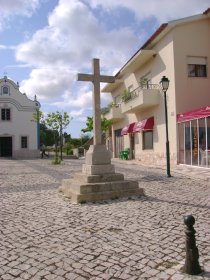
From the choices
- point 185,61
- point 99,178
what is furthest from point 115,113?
point 99,178

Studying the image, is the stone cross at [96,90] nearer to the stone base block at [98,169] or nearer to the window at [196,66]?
the stone base block at [98,169]

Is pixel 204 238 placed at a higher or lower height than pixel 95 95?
lower

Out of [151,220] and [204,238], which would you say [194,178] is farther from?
[204,238]

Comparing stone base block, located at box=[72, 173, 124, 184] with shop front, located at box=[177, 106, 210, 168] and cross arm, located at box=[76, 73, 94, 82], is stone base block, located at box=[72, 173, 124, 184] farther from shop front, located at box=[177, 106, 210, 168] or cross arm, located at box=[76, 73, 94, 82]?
shop front, located at box=[177, 106, 210, 168]

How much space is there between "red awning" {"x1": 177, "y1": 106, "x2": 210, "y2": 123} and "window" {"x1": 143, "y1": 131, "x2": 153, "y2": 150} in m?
4.74

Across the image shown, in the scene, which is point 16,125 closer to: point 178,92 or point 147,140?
point 147,140

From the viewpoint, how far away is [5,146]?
3988 cm

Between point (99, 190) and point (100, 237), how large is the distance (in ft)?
10.3

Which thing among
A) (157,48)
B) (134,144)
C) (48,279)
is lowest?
(48,279)

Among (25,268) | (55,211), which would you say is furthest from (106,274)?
(55,211)

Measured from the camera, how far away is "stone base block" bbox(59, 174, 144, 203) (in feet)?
26.7

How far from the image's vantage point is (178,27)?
18828 millimetres

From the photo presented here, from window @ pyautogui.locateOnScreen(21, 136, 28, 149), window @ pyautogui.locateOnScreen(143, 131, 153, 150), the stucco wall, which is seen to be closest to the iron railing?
the stucco wall

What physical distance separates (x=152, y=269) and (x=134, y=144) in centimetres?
2261
